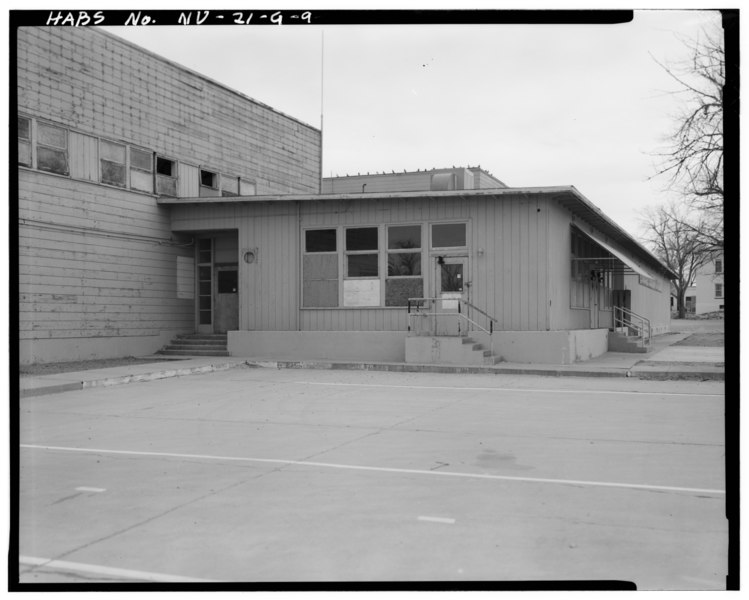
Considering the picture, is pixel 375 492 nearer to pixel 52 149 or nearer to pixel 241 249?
pixel 52 149

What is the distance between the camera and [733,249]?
116 inches

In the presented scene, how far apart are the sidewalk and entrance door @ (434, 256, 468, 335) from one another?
2045 millimetres

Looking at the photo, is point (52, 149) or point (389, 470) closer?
point (389, 470)

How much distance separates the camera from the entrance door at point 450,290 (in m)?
19.8

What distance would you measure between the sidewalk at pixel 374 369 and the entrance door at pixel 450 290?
6.71ft

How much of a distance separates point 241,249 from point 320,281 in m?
2.52

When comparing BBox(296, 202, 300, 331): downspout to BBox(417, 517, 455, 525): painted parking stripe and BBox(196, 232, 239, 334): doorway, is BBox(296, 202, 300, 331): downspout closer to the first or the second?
BBox(196, 232, 239, 334): doorway

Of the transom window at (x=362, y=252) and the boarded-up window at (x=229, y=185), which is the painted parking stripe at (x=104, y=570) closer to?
the transom window at (x=362, y=252)

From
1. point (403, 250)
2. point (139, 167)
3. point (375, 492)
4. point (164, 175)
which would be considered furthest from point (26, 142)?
point (375, 492)

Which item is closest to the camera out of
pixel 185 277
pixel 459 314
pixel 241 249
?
pixel 459 314

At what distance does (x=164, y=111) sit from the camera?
21.9 m

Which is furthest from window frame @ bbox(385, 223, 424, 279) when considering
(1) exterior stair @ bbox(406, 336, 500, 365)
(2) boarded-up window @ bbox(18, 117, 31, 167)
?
(2) boarded-up window @ bbox(18, 117, 31, 167)

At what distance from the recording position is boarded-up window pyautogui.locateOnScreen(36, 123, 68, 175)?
18.1 metres

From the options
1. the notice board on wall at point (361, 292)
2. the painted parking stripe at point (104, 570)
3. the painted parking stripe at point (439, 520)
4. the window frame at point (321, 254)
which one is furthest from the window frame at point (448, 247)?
the painted parking stripe at point (104, 570)
